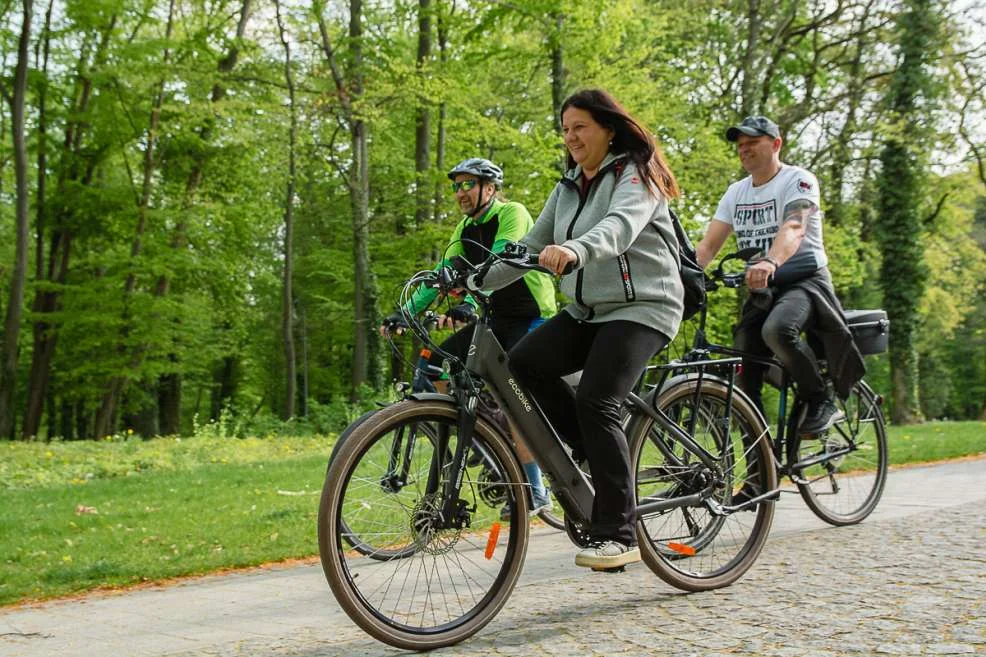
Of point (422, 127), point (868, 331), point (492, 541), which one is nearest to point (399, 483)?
point (492, 541)

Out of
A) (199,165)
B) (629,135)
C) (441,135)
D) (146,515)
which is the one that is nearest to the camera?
(629,135)

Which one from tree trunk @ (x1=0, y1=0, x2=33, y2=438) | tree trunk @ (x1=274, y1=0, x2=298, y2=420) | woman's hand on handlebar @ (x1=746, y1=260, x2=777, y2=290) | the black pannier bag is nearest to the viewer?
woman's hand on handlebar @ (x1=746, y1=260, x2=777, y2=290)

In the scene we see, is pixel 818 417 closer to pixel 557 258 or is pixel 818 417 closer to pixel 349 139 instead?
pixel 557 258

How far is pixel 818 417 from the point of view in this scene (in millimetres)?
6254

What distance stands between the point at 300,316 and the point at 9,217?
9.15 metres

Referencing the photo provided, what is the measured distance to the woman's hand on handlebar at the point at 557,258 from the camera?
370cm

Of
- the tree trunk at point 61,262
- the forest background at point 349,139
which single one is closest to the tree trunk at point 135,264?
the forest background at point 349,139

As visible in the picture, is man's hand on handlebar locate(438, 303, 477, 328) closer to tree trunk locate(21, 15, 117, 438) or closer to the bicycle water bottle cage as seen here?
the bicycle water bottle cage

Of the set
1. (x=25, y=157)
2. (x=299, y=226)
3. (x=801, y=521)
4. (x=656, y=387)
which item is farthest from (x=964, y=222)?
(x=656, y=387)

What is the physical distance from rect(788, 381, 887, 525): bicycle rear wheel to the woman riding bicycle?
2.39 metres

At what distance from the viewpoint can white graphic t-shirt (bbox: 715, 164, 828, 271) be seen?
6137 mm

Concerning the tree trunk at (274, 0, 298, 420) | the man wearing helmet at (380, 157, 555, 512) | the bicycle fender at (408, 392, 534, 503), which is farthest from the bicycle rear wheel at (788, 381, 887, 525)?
the tree trunk at (274, 0, 298, 420)

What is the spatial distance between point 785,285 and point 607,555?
2801 millimetres

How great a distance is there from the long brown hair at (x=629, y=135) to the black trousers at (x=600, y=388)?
0.61 meters
